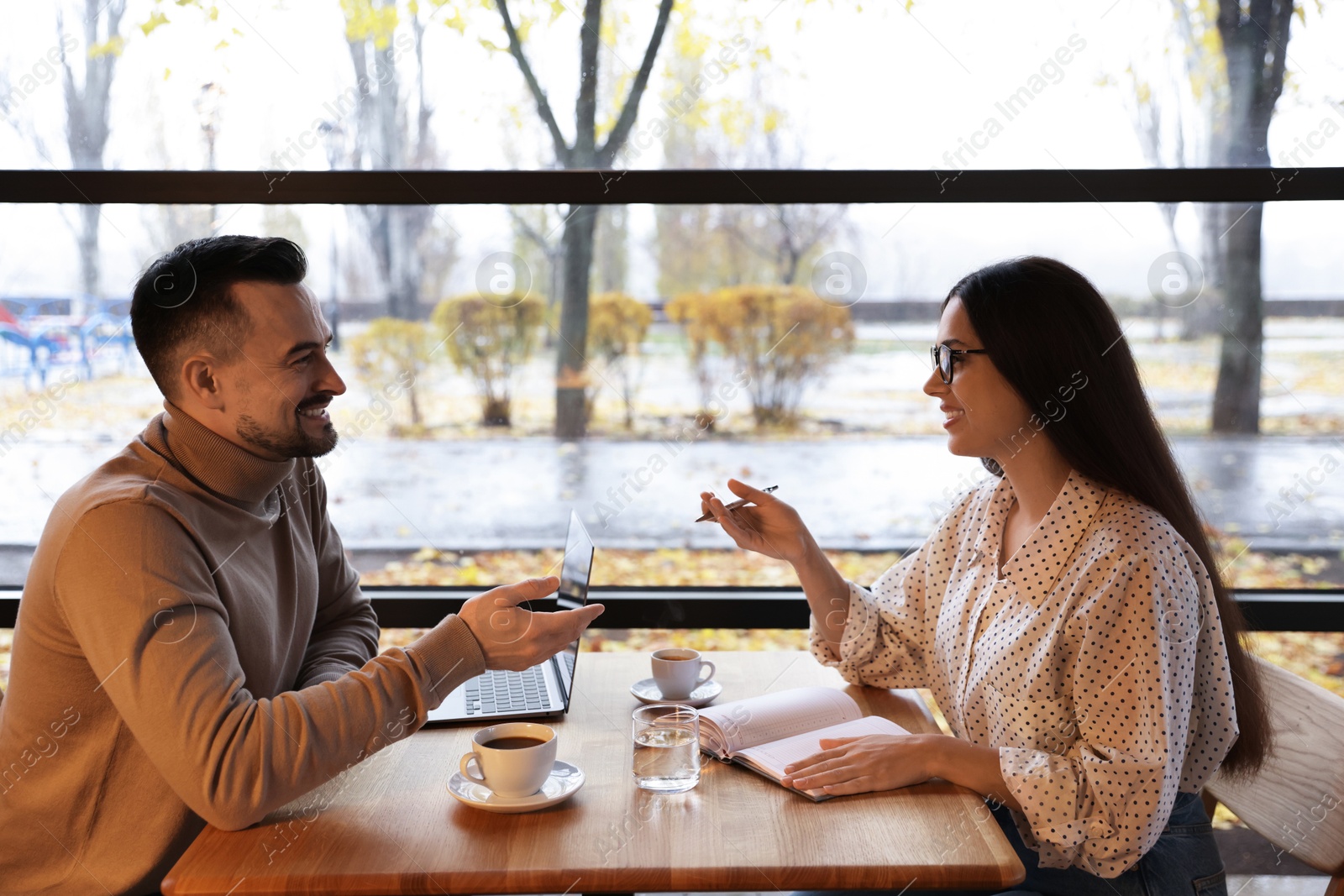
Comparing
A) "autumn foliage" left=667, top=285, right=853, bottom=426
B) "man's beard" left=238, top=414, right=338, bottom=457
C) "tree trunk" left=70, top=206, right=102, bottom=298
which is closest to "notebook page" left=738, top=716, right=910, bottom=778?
"man's beard" left=238, top=414, right=338, bottom=457

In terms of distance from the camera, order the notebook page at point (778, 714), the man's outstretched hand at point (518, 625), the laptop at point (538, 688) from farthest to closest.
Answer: the laptop at point (538, 688) → the notebook page at point (778, 714) → the man's outstretched hand at point (518, 625)

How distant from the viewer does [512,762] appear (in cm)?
131

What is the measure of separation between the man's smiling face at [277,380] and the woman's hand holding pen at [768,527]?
25.9 inches

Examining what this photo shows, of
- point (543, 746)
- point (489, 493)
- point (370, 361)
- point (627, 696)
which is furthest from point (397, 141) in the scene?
point (543, 746)

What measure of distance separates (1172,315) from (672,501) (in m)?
1.27

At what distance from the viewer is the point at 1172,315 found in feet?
8.33

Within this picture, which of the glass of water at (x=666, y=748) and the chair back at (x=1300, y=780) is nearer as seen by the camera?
the glass of water at (x=666, y=748)

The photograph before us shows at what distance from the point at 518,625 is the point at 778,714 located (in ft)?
1.38

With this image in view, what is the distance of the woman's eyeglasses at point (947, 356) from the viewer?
169cm

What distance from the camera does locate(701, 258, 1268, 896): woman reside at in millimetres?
1404

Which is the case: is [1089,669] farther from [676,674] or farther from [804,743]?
[676,674]

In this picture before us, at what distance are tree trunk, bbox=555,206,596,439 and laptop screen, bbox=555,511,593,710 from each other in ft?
2.49

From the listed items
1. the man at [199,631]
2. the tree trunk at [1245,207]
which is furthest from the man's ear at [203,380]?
the tree trunk at [1245,207]

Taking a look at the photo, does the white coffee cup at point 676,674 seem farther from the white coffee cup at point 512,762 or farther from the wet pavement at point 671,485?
the wet pavement at point 671,485
